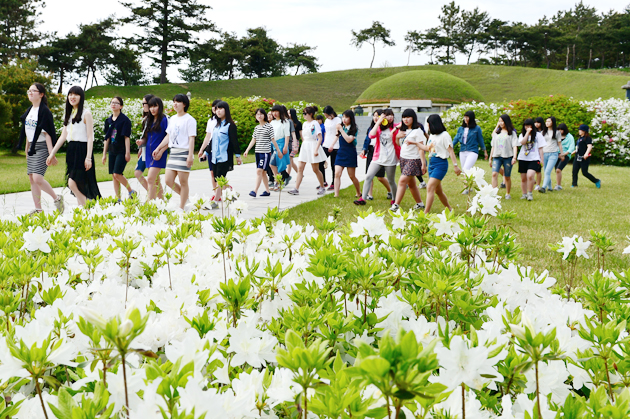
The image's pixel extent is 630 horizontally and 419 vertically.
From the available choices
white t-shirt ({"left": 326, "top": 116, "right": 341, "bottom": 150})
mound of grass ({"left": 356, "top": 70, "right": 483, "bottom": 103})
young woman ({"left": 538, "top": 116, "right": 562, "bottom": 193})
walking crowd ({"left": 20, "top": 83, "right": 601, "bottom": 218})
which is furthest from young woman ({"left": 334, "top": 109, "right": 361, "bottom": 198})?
mound of grass ({"left": 356, "top": 70, "right": 483, "bottom": 103})

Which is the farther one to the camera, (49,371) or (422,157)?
(422,157)

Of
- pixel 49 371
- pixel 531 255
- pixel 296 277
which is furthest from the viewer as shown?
pixel 531 255

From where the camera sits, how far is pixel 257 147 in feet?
30.8

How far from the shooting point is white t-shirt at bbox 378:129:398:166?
8.47 meters

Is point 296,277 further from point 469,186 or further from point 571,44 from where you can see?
point 571,44

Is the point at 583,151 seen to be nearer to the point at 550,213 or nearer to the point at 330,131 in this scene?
the point at 550,213

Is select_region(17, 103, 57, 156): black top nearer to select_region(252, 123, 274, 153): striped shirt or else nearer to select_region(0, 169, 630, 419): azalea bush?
select_region(252, 123, 274, 153): striped shirt

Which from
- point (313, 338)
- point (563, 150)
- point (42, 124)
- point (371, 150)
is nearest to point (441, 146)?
point (371, 150)

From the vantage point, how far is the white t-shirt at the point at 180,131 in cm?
697

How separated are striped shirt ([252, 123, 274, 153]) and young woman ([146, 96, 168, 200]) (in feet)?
7.54

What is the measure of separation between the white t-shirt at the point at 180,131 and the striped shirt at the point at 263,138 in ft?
7.79

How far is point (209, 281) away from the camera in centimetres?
190

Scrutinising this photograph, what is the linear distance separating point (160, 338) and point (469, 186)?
2.50 meters

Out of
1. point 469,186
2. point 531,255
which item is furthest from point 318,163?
point 469,186
